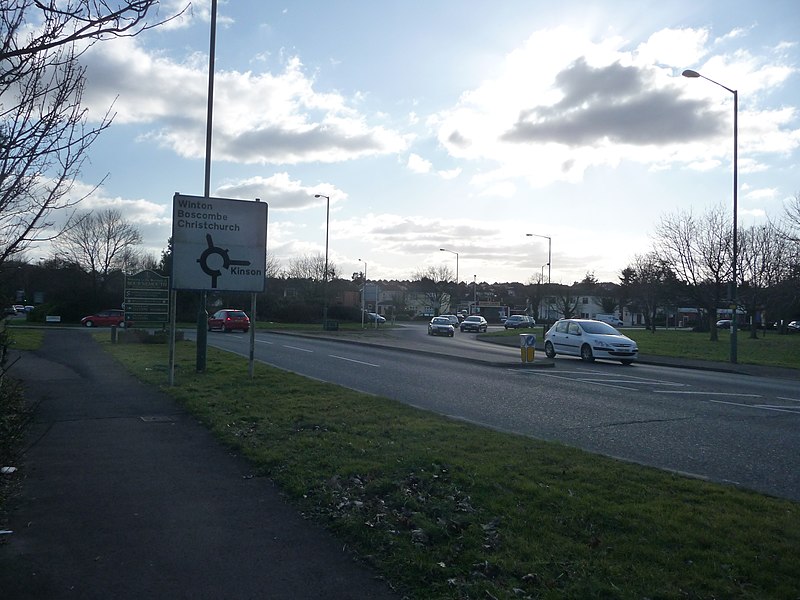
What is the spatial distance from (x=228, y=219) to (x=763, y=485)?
38.0 ft

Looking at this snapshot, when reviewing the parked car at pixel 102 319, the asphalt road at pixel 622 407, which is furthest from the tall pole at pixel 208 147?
the parked car at pixel 102 319

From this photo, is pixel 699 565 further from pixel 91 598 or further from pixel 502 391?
pixel 502 391

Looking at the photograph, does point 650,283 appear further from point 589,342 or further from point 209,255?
point 209,255

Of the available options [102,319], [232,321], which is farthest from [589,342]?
[102,319]

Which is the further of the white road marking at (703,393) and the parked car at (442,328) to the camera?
the parked car at (442,328)

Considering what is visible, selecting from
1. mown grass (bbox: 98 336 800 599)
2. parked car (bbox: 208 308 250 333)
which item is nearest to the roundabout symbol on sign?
mown grass (bbox: 98 336 800 599)

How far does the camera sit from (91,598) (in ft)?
14.4

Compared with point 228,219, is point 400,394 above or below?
below

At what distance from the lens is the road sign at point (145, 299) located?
Answer: 94.8 feet

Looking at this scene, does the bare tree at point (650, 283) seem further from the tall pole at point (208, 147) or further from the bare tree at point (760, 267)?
the tall pole at point (208, 147)

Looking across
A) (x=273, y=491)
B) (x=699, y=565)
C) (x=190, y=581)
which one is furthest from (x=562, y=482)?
(x=190, y=581)

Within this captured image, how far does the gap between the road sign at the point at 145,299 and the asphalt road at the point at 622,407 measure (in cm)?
837

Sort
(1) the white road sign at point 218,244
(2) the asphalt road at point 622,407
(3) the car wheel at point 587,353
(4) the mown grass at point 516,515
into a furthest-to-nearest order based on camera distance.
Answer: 1. (3) the car wheel at point 587,353
2. (1) the white road sign at point 218,244
3. (2) the asphalt road at point 622,407
4. (4) the mown grass at point 516,515

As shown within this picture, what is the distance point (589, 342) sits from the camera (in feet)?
83.1
